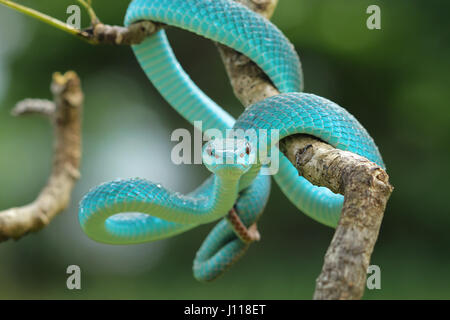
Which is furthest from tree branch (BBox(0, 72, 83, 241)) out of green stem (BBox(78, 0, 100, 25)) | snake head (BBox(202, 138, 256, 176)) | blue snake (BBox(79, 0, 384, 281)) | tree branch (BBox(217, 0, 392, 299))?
tree branch (BBox(217, 0, 392, 299))

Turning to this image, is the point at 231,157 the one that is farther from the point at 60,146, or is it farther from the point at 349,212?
the point at 60,146

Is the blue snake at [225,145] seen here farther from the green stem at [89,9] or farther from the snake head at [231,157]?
the green stem at [89,9]

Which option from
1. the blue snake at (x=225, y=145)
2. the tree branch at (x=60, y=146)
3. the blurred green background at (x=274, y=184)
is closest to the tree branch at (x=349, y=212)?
the blue snake at (x=225, y=145)

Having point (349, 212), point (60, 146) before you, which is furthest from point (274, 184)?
point (349, 212)

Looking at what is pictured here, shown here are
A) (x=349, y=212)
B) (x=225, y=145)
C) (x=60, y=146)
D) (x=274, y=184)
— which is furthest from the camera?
(x=274, y=184)

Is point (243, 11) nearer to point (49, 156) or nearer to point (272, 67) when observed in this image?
point (272, 67)

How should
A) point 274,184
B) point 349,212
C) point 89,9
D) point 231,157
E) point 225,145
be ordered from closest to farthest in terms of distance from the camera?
point 349,212 → point 231,157 → point 225,145 → point 89,9 → point 274,184
